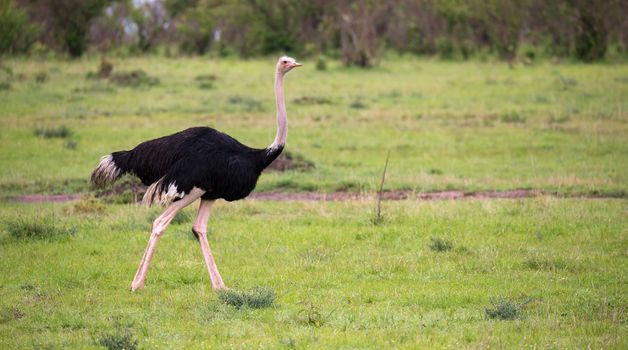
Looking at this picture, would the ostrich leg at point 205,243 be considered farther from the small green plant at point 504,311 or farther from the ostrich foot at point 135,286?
the small green plant at point 504,311

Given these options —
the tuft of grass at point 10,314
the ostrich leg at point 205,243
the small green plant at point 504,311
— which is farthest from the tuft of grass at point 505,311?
the tuft of grass at point 10,314

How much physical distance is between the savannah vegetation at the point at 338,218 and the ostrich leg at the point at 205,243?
0.18 metres

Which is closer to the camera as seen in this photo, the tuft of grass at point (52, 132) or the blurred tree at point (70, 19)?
the tuft of grass at point (52, 132)

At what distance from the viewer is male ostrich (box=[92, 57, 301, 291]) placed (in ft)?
27.6

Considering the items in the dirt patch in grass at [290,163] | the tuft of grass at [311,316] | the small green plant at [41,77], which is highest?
the tuft of grass at [311,316]

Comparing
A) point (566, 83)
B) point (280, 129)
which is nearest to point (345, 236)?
point (280, 129)

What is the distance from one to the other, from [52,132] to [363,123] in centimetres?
655

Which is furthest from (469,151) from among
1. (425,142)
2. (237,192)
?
(237,192)

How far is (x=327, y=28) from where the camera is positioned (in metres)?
47.5

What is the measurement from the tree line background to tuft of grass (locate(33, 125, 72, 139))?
44.1ft

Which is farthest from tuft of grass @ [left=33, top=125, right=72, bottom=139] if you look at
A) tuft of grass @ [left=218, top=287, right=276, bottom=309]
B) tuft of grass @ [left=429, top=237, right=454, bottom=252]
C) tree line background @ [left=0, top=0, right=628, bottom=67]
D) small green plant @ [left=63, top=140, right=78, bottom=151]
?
tree line background @ [left=0, top=0, right=628, bottom=67]

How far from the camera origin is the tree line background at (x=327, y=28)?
37.6 metres

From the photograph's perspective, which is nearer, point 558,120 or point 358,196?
point 358,196

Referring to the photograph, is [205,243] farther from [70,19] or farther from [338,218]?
[70,19]
